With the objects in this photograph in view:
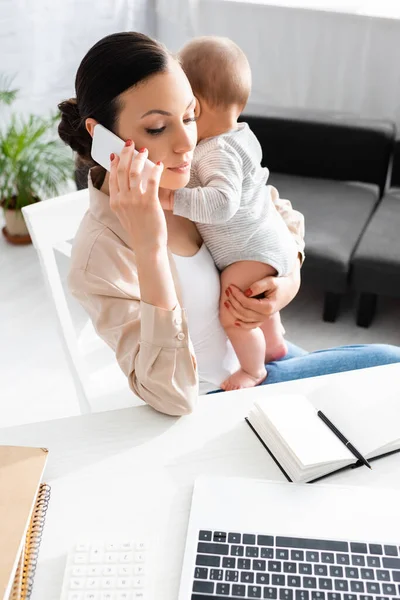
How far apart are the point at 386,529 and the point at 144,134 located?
72 centimetres

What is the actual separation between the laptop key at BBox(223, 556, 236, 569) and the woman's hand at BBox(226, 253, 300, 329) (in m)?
0.62

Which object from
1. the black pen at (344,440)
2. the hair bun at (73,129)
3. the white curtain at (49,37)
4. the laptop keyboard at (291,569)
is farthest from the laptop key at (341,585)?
the white curtain at (49,37)

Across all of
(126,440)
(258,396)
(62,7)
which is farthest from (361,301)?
(62,7)

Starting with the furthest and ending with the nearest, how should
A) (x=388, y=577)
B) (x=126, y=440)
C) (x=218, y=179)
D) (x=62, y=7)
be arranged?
1. (x=62, y=7)
2. (x=218, y=179)
3. (x=126, y=440)
4. (x=388, y=577)

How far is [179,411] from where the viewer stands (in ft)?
3.90

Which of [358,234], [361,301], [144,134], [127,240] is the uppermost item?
[144,134]

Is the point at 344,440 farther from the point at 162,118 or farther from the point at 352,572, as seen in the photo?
the point at 162,118

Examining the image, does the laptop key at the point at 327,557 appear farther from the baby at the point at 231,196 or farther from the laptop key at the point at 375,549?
the baby at the point at 231,196

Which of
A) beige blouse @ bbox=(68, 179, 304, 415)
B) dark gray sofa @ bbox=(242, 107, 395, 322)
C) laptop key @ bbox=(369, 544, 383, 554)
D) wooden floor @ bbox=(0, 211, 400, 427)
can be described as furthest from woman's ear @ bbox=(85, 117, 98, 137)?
dark gray sofa @ bbox=(242, 107, 395, 322)

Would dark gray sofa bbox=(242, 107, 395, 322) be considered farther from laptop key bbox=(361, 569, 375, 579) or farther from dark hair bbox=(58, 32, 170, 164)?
laptop key bbox=(361, 569, 375, 579)

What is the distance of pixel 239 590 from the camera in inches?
35.7

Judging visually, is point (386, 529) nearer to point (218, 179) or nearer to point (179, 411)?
point (179, 411)

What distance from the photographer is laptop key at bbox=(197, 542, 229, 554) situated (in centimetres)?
95

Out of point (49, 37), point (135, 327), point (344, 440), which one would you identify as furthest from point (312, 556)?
point (49, 37)
